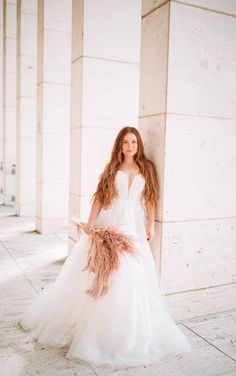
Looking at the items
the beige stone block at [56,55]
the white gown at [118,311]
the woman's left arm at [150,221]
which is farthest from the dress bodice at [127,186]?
the beige stone block at [56,55]

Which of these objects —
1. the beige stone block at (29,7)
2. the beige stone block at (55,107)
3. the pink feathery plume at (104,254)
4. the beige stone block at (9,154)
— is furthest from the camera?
the beige stone block at (9,154)

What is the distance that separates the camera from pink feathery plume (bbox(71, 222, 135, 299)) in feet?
10.5

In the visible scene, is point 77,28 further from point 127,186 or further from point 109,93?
point 127,186

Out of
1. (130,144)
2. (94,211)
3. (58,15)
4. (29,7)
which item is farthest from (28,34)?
(94,211)

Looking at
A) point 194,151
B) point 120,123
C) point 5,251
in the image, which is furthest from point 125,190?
point 5,251

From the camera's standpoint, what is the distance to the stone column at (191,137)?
11.6ft

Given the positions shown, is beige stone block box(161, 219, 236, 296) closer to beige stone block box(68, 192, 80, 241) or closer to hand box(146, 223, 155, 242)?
hand box(146, 223, 155, 242)

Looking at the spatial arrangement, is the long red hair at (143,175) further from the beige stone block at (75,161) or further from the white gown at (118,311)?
the beige stone block at (75,161)

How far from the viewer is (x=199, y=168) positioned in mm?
3742

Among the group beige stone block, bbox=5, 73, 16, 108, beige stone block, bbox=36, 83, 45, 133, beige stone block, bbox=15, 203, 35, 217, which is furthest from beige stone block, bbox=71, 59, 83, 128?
beige stone block, bbox=5, 73, 16, 108

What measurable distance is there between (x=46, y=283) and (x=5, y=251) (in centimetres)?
176

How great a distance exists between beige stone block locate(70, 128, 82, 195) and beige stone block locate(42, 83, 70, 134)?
204 cm

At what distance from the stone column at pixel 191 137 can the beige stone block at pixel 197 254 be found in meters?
0.01

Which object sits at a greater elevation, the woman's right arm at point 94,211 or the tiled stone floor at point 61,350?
the woman's right arm at point 94,211
